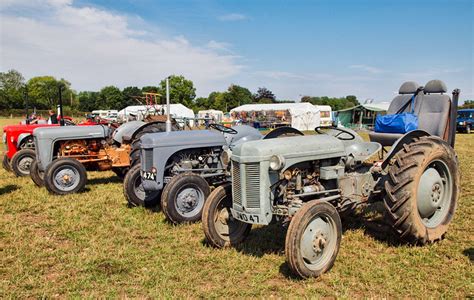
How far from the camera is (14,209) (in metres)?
6.41

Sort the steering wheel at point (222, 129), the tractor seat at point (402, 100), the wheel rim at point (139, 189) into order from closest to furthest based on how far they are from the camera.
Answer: the tractor seat at point (402, 100)
the wheel rim at point (139, 189)
the steering wheel at point (222, 129)

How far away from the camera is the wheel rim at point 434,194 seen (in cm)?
436

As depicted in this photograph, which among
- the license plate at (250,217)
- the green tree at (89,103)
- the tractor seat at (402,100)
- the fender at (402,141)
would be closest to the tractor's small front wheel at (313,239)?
the license plate at (250,217)

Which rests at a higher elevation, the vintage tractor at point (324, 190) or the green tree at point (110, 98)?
the green tree at point (110, 98)

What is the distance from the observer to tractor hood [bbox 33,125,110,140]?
8078 mm

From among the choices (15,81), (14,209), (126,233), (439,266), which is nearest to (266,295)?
(439,266)

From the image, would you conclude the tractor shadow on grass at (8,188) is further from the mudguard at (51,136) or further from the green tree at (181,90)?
the green tree at (181,90)

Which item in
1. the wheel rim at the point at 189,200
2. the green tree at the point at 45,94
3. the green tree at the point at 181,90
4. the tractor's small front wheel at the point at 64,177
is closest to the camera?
the wheel rim at the point at 189,200

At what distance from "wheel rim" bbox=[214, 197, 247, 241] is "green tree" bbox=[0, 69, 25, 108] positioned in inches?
3390

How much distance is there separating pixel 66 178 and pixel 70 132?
47.9 inches

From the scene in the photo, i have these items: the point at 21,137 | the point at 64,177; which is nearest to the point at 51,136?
the point at 64,177

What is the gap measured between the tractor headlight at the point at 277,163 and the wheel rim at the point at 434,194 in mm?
1757

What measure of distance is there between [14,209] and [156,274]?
12.8ft

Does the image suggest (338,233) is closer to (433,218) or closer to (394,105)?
(433,218)
